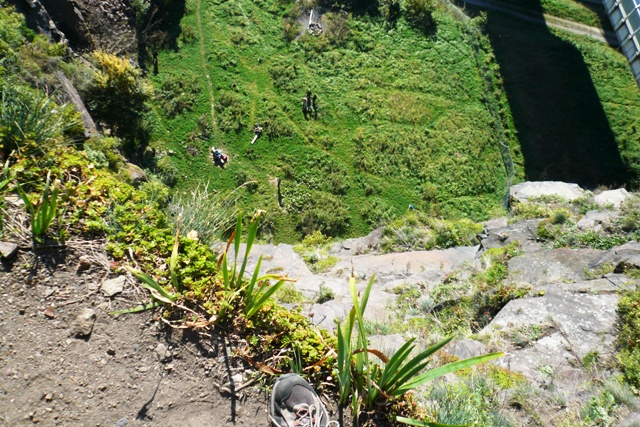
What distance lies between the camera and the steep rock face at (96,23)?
1964 centimetres

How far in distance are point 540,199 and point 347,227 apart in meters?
7.63

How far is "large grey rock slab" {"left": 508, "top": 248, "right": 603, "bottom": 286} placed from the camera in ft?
42.4

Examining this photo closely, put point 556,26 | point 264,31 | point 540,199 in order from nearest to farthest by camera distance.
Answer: point 540,199 < point 264,31 < point 556,26

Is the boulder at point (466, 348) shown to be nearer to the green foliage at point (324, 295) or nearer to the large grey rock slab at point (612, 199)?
the green foliage at point (324, 295)

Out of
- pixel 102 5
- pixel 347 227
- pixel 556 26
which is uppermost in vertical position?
pixel 556 26

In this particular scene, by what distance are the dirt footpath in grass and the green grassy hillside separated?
481 inches

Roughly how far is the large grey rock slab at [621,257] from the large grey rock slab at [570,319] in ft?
4.66

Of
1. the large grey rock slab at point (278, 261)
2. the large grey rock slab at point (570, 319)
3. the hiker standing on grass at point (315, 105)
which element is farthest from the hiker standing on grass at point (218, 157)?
the large grey rock slab at point (570, 319)

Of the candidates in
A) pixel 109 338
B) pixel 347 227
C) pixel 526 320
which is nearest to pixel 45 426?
A: pixel 109 338

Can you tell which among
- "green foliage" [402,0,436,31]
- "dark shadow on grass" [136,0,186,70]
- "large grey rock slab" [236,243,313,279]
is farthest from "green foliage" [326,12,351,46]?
"large grey rock slab" [236,243,313,279]

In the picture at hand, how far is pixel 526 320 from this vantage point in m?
11.0

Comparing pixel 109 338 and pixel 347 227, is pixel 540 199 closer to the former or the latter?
pixel 347 227

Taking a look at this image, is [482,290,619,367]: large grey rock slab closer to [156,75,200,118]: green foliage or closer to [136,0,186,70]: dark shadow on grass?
[156,75,200,118]: green foliage

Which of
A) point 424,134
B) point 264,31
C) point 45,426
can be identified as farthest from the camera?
point 264,31
